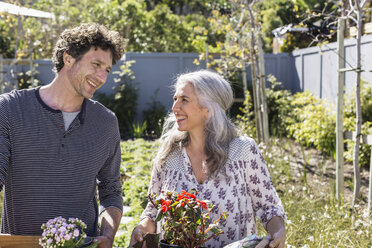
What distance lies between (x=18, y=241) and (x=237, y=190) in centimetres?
96

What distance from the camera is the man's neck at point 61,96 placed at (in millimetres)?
1988

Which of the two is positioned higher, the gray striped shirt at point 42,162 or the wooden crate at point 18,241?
the gray striped shirt at point 42,162

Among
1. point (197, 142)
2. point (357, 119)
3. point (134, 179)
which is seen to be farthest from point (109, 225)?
point (134, 179)

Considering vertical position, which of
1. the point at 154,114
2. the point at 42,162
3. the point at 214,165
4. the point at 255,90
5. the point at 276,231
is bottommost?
the point at 154,114

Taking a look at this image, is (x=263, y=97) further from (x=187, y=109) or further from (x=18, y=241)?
(x=18, y=241)

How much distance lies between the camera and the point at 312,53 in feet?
33.7

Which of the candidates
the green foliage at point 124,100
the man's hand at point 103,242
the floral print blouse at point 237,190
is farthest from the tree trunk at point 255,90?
the man's hand at point 103,242

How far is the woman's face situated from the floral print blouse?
0.53 feet

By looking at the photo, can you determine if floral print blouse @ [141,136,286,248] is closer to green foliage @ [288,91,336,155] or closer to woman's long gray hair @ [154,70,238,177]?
woman's long gray hair @ [154,70,238,177]

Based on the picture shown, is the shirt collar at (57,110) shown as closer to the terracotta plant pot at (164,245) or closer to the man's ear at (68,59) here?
the man's ear at (68,59)

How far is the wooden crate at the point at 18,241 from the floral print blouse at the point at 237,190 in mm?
638

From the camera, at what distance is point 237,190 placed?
2205 millimetres

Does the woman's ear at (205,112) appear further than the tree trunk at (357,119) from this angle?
No

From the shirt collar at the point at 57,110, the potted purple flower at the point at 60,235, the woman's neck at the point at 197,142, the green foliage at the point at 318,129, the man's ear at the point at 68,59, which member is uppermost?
the man's ear at the point at 68,59
